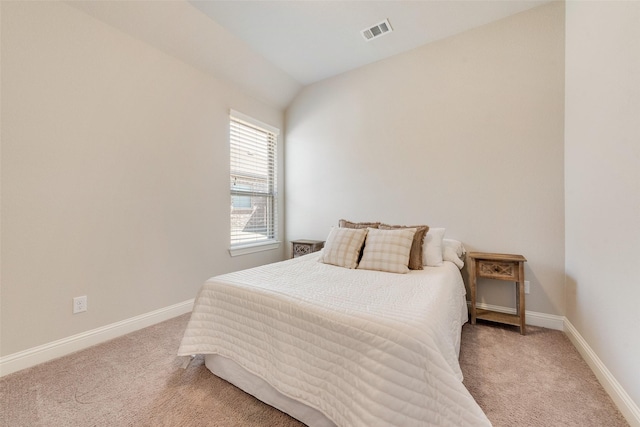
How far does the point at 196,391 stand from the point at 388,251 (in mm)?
1557

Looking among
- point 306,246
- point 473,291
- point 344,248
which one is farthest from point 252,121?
point 473,291

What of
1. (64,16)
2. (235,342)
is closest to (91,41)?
(64,16)

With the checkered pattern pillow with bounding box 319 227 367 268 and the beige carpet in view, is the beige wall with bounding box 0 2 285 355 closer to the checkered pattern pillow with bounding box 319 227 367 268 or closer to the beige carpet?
the beige carpet

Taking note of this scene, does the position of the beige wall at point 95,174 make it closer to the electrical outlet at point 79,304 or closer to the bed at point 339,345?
the electrical outlet at point 79,304

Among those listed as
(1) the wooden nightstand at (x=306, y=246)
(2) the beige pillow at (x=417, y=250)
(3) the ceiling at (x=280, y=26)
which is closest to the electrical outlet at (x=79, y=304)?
(1) the wooden nightstand at (x=306, y=246)

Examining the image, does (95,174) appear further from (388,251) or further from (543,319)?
(543,319)

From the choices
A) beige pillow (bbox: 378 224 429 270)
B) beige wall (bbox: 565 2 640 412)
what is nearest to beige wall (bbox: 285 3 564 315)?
beige wall (bbox: 565 2 640 412)

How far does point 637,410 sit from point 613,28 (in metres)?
1.95

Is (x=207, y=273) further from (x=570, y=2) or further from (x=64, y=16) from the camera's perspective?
(x=570, y=2)

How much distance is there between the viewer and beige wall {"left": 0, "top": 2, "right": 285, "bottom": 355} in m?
1.62

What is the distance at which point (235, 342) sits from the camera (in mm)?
1409

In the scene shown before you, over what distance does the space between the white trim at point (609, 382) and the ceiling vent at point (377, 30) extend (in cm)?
299

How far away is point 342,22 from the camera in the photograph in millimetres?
2371

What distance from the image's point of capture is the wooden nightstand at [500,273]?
2.05 meters
